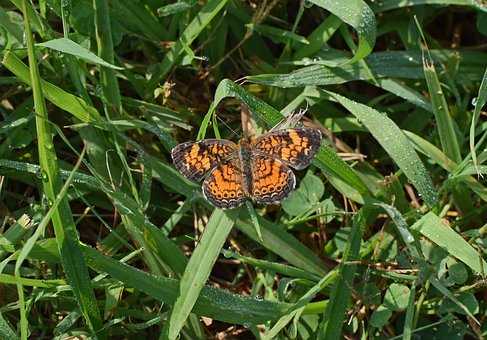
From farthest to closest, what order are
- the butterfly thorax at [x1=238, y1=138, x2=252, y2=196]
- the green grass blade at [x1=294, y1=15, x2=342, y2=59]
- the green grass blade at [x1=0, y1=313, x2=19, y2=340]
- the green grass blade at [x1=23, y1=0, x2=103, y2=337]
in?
the green grass blade at [x1=294, y1=15, x2=342, y2=59]
the butterfly thorax at [x1=238, y1=138, x2=252, y2=196]
the green grass blade at [x1=0, y1=313, x2=19, y2=340]
the green grass blade at [x1=23, y1=0, x2=103, y2=337]

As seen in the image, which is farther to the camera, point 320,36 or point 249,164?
point 320,36

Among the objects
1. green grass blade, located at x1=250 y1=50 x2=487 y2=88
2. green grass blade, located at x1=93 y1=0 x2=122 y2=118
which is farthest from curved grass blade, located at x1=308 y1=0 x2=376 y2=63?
green grass blade, located at x1=93 y1=0 x2=122 y2=118

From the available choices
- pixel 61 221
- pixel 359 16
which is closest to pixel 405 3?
pixel 359 16

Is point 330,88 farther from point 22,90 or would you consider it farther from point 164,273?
point 22,90

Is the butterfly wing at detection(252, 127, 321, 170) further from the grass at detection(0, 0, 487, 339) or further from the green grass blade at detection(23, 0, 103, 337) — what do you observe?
the green grass blade at detection(23, 0, 103, 337)

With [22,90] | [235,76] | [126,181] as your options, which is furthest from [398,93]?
[22,90]

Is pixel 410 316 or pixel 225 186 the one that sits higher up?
pixel 225 186

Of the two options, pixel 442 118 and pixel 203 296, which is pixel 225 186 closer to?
pixel 203 296
